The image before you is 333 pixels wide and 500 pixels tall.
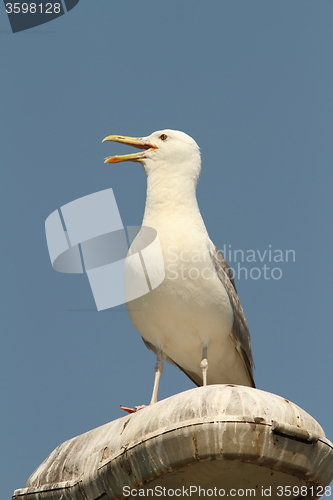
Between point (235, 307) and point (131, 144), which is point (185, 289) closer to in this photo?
point (235, 307)

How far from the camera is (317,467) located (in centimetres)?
656

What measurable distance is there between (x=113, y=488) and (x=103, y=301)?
3666mm

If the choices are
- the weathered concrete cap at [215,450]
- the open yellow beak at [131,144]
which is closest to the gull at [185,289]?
the open yellow beak at [131,144]

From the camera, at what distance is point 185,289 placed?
30.9 ft

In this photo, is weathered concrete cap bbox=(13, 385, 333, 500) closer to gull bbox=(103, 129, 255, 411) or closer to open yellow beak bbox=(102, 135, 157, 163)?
gull bbox=(103, 129, 255, 411)

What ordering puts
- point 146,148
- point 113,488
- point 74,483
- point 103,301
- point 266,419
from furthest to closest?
1. point 146,148
2. point 103,301
3. point 74,483
4. point 113,488
5. point 266,419

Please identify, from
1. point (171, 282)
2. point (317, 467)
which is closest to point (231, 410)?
point (317, 467)

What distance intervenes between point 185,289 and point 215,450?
335cm

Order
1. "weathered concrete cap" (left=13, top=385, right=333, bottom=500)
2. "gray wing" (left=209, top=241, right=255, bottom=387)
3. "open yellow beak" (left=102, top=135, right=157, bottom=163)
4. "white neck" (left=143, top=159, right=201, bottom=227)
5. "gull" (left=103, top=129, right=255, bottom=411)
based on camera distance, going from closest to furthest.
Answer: "weathered concrete cap" (left=13, top=385, right=333, bottom=500) → "gull" (left=103, top=129, right=255, bottom=411) → "gray wing" (left=209, top=241, right=255, bottom=387) → "white neck" (left=143, top=159, right=201, bottom=227) → "open yellow beak" (left=102, top=135, right=157, bottom=163)

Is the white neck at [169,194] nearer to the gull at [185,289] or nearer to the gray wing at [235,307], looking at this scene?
the gull at [185,289]

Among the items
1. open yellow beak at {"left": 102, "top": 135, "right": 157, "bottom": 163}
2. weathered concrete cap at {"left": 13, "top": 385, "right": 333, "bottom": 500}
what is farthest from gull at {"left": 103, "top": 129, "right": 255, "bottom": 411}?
weathered concrete cap at {"left": 13, "top": 385, "right": 333, "bottom": 500}

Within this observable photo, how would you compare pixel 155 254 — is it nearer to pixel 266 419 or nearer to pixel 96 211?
pixel 96 211

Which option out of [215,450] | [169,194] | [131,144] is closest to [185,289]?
[169,194]

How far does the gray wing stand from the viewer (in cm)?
992
